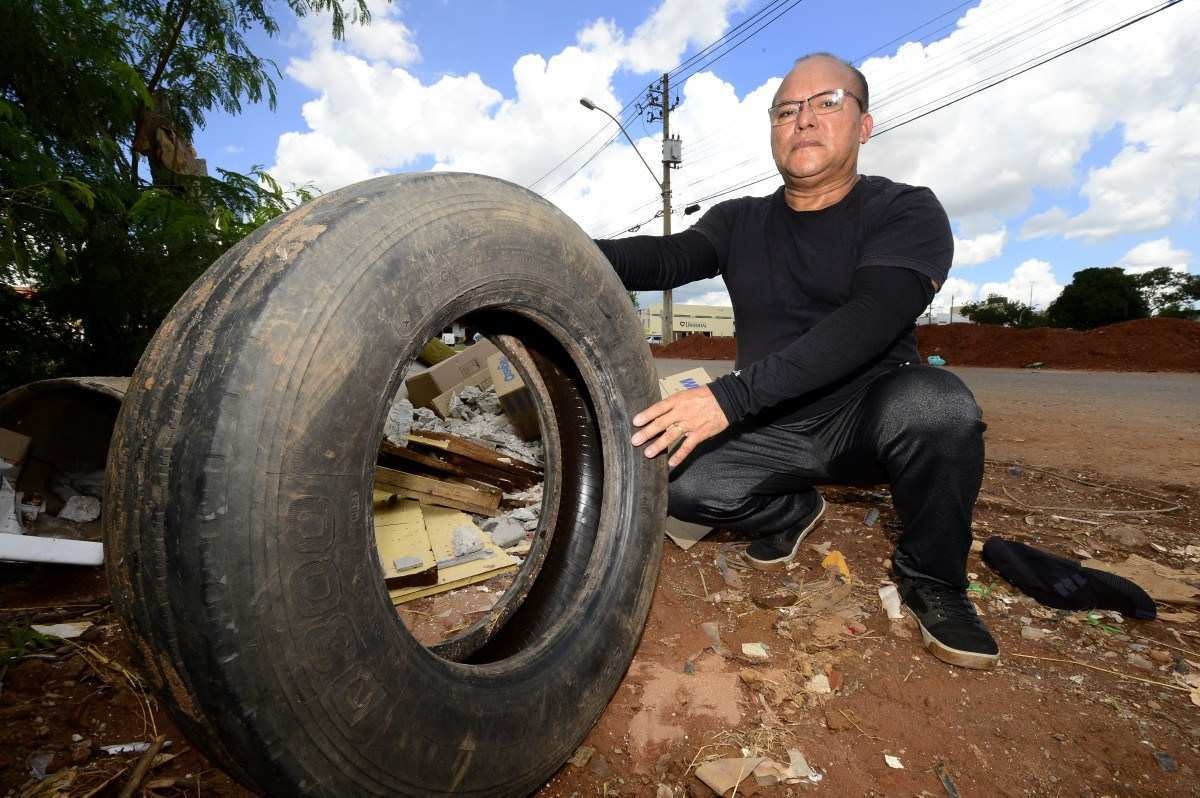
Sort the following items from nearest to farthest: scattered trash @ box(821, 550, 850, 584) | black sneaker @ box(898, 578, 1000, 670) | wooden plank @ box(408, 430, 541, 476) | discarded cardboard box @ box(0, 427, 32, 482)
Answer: black sneaker @ box(898, 578, 1000, 670) → scattered trash @ box(821, 550, 850, 584) → discarded cardboard box @ box(0, 427, 32, 482) → wooden plank @ box(408, 430, 541, 476)

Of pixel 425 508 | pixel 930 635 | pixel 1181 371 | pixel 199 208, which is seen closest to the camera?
pixel 930 635

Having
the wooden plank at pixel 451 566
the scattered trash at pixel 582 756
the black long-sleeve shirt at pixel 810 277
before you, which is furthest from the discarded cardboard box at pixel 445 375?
the scattered trash at pixel 582 756

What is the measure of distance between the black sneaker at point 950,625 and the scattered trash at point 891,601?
36 millimetres

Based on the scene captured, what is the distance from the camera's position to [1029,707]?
166cm

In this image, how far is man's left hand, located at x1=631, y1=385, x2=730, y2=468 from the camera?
5.26 feet

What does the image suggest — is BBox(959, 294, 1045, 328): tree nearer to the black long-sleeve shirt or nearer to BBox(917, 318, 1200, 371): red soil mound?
BBox(917, 318, 1200, 371): red soil mound

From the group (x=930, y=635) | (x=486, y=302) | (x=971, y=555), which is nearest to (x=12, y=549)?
(x=486, y=302)

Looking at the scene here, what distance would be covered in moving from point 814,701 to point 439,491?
210cm

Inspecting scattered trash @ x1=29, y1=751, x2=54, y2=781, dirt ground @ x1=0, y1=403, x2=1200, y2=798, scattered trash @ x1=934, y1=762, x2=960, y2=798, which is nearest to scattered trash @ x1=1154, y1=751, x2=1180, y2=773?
dirt ground @ x1=0, y1=403, x2=1200, y2=798

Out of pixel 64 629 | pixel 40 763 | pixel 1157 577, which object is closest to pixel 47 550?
pixel 64 629

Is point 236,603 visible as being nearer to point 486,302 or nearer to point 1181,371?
point 486,302

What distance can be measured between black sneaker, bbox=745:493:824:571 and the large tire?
151cm

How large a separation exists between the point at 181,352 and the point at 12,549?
1772mm

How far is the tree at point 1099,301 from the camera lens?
28422 millimetres
